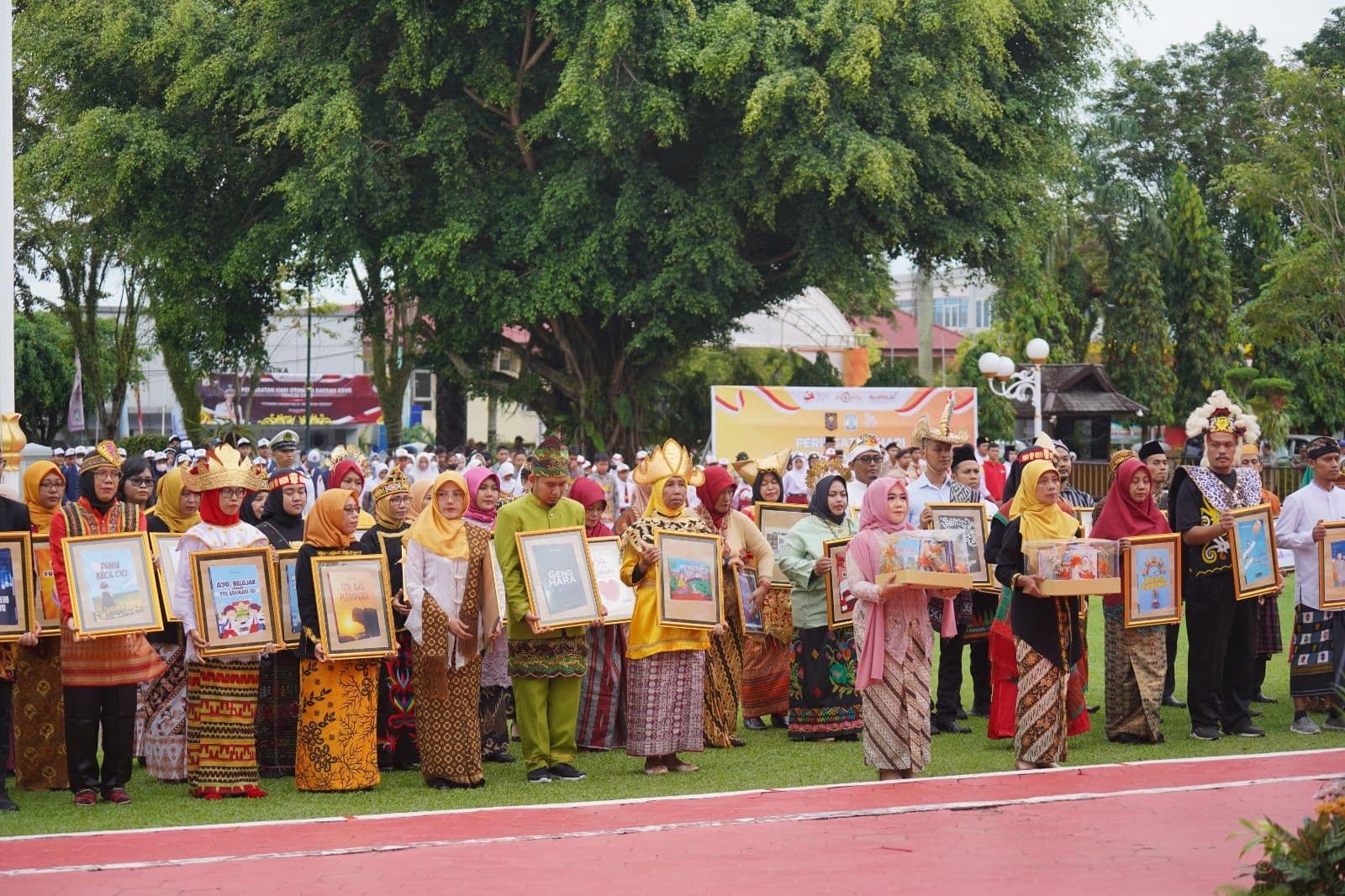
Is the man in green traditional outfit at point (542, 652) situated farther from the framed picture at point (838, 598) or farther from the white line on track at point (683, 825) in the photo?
the framed picture at point (838, 598)

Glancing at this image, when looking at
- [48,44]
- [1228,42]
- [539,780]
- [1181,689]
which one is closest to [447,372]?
[48,44]

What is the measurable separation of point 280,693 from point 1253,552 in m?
6.31

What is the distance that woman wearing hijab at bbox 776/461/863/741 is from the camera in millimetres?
10539

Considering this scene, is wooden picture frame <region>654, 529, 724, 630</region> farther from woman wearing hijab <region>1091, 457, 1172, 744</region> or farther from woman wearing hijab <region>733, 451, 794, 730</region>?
woman wearing hijab <region>1091, 457, 1172, 744</region>

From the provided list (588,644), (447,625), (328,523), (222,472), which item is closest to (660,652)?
(447,625)

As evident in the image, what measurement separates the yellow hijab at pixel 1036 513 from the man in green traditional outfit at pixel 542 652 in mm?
2648

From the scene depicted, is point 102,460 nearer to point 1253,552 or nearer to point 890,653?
point 890,653

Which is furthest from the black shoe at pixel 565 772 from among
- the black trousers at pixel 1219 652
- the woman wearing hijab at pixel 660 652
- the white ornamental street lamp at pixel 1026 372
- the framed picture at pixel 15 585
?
the white ornamental street lamp at pixel 1026 372

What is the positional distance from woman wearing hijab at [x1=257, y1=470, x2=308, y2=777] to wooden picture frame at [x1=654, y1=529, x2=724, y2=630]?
7.33ft

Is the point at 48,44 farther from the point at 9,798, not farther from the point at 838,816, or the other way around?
the point at 838,816

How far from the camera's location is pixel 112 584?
8.73m

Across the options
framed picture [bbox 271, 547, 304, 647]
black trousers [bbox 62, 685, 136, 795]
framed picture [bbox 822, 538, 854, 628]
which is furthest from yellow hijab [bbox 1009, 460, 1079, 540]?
black trousers [bbox 62, 685, 136, 795]

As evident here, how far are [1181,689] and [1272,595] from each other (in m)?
1.79

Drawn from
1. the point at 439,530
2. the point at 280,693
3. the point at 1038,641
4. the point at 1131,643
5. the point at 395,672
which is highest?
the point at 439,530
